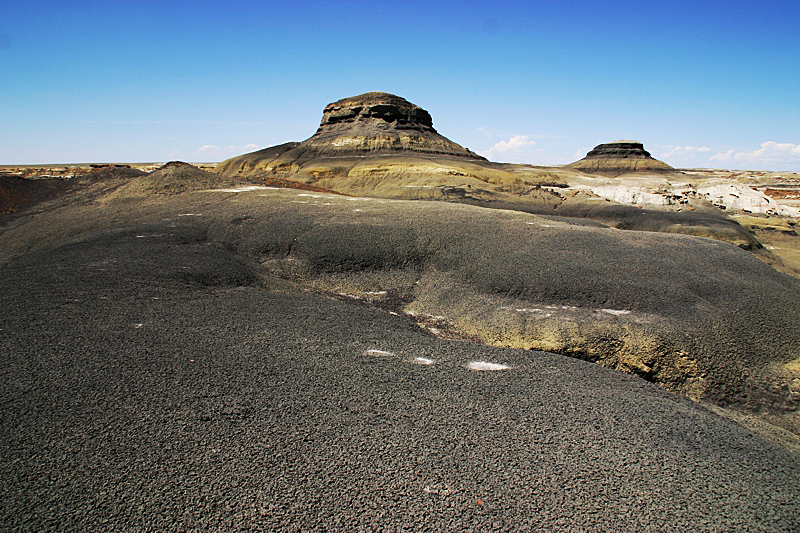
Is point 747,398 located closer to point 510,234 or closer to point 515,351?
point 515,351

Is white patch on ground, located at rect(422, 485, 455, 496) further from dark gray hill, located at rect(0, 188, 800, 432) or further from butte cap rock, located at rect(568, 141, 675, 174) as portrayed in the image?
butte cap rock, located at rect(568, 141, 675, 174)

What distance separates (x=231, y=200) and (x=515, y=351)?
48.8 feet

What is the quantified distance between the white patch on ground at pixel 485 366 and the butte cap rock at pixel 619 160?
8168 cm

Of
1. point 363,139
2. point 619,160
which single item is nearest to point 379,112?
point 363,139

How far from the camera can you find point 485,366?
6367 millimetres

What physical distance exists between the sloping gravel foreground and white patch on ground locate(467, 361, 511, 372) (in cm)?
9

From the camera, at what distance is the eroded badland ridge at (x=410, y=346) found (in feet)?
13.6

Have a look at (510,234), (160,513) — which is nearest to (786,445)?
(160,513)

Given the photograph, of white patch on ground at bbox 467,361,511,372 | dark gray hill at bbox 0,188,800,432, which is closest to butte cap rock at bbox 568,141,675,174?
dark gray hill at bbox 0,188,800,432

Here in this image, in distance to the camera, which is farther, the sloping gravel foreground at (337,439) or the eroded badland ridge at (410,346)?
the eroded badland ridge at (410,346)

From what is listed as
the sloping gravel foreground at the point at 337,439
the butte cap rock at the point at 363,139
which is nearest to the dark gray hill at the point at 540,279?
the sloping gravel foreground at the point at 337,439

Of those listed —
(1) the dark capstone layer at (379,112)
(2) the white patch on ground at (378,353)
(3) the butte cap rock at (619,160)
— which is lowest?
(2) the white patch on ground at (378,353)

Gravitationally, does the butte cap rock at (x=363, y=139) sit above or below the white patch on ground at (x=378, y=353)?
above

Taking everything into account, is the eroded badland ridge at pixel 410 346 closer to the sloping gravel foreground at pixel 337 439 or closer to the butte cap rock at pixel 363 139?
the sloping gravel foreground at pixel 337 439
